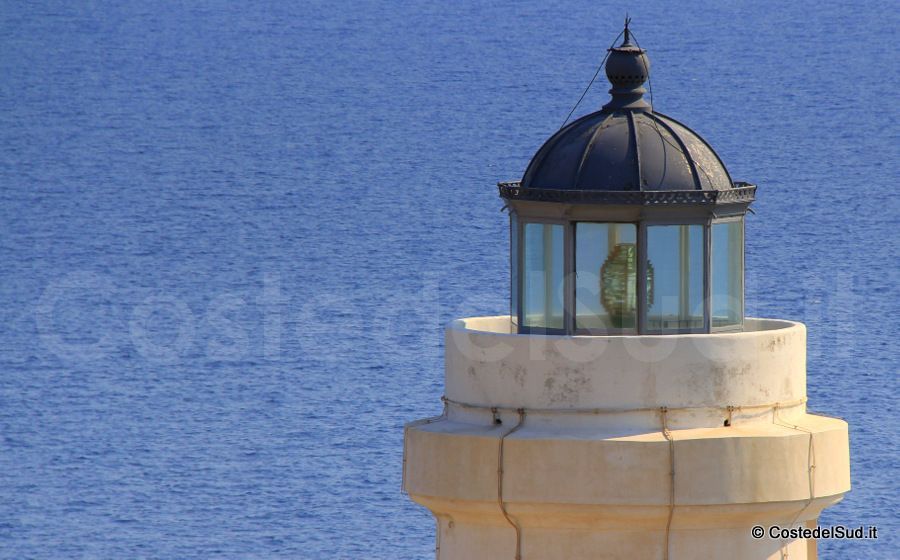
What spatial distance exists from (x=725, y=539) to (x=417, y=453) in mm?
1517

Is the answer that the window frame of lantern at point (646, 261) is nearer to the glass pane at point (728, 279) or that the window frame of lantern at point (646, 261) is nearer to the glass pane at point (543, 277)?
the glass pane at point (728, 279)

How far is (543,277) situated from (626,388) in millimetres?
780

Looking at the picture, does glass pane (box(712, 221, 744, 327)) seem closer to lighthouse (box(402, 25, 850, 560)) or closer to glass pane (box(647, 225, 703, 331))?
lighthouse (box(402, 25, 850, 560))

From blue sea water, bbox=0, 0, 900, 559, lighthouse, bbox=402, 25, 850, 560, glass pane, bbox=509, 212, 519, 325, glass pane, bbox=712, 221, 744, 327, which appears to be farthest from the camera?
blue sea water, bbox=0, 0, 900, 559

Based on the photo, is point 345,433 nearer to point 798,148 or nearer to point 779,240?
point 779,240

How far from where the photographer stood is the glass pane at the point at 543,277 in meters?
10.2

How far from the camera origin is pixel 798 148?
333 feet

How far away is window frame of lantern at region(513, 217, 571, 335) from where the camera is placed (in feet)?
33.2

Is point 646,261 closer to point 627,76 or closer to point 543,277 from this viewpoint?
point 543,277

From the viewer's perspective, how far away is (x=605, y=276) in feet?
33.2

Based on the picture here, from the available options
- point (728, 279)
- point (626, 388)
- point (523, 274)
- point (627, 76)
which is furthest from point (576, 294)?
point (627, 76)

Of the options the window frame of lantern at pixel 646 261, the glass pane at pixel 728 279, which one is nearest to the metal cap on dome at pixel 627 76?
the window frame of lantern at pixel 646 261

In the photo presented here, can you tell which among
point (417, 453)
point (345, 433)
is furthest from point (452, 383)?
point (345, 433)

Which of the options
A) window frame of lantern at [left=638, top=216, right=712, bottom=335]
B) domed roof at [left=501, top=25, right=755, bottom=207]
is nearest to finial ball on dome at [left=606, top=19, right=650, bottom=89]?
domed roof at [left=501, top=25, right=755, bottom=207]
